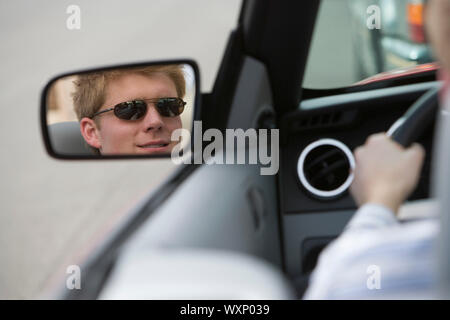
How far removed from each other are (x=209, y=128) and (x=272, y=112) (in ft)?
1.29

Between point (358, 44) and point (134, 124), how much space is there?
1.32m

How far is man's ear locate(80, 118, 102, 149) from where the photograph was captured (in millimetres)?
2373

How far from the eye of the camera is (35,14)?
10078mm

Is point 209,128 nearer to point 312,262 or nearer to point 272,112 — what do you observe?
point 272,112

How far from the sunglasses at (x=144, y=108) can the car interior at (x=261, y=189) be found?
114 mm
